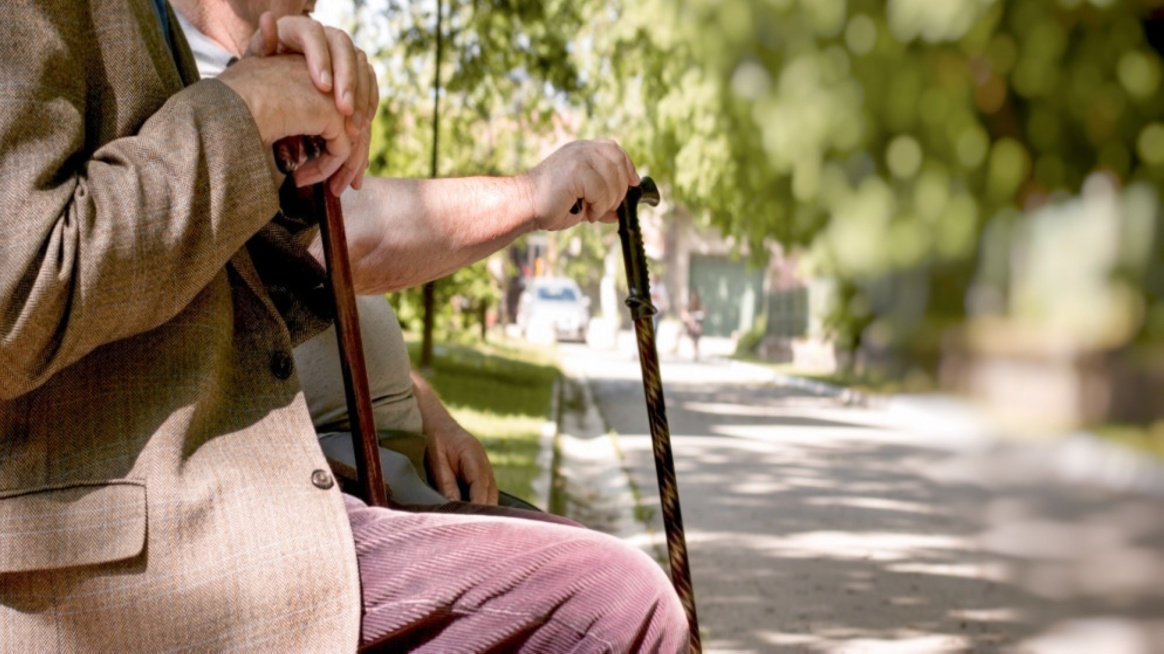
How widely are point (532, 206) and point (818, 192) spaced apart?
70cm

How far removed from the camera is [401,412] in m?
2.42

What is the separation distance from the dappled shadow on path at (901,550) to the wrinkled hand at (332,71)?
4224 millimetres

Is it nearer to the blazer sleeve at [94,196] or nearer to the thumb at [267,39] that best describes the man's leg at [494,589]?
the blazer sleeve at [94,196]

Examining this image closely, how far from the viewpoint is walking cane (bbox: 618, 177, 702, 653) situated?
6.53 feet

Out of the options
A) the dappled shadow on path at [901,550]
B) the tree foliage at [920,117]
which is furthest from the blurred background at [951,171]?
the dappled shadow on path at [901,550]

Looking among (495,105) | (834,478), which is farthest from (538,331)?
(834,478)

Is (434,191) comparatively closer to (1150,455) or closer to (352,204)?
(352,204)

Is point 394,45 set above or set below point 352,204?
above

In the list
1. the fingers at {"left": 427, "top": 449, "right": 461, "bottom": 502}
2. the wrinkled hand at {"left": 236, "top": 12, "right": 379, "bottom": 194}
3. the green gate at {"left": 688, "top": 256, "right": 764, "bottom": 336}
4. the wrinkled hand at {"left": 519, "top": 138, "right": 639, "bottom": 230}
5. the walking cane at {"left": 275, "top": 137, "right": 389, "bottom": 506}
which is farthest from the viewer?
the green gate at {"left": 688, "top": 256, "right": 764, "bottom": 336}

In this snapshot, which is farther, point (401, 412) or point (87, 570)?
point (401, 412)

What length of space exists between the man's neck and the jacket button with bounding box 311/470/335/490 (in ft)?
3.15

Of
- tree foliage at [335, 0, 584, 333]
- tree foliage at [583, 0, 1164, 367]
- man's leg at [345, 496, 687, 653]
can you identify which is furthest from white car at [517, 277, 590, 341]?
man's leg at [345, 496, 687, 653]

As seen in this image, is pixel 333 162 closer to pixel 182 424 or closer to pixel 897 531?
pixel 182 424

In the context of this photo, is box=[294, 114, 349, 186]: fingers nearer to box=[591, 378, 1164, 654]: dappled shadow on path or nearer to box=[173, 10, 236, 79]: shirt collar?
box=[173, 10, 236, 79]: shirt collar
